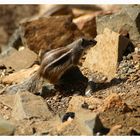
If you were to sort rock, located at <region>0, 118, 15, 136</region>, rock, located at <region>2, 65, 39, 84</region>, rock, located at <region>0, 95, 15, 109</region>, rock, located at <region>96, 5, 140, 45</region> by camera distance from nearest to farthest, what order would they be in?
rock, located at <region>0, 118, 15, 136</region> < rock, located at <region>0, 95, 15, 109</region> < rock, located at <region>2, 65, 39, 84</region> < rock, located at <region>96, 5, 140, 45</region>

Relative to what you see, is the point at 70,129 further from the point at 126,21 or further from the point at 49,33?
the point at 49,33

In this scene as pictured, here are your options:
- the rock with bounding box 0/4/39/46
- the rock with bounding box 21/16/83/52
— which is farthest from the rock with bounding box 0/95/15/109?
the rock with bounding box 0/4/39/46

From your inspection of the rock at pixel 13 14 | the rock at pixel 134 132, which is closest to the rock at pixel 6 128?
the rock at pixel 134 132

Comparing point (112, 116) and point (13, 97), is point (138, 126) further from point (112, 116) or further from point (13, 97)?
point (13, 97)

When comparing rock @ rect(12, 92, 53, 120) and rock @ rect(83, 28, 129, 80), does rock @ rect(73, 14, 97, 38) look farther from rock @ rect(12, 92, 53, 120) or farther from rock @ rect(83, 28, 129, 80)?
rock @ rect(12, 92, 53, 120)

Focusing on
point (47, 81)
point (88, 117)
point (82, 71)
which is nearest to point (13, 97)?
point (47, 81)

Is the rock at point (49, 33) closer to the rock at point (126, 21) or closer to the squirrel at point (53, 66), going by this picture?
the rock at point (126, 21)
